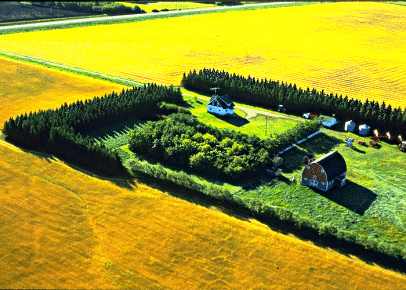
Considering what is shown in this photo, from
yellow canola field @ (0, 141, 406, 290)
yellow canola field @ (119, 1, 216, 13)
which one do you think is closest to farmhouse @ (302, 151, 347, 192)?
yellow canola field @ (0, 141, 406, 290)

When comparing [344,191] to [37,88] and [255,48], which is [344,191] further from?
[255,48]

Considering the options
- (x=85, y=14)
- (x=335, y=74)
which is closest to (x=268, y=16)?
(x=85, y=14)

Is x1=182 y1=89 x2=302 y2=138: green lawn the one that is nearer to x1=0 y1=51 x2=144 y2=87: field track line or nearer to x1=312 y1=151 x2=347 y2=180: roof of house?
x1=312 y1=151 x2=347 y2=180: roof of house

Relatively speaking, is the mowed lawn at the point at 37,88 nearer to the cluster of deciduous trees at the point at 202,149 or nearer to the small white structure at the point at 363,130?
the cluster of deciduous trees at the point at 202,149

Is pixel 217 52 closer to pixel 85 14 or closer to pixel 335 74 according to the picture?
pixel 335 74

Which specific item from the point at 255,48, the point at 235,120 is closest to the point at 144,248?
the point at 235,120

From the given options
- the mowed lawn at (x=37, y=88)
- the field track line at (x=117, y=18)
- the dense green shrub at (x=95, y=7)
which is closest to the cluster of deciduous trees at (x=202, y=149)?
the mowed lawn at (x=37, y=88)
